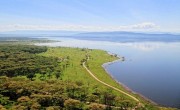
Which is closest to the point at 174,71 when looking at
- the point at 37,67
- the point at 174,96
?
the point at 174,96

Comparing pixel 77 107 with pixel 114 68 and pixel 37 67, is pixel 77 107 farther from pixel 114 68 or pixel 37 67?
pixel 114 68

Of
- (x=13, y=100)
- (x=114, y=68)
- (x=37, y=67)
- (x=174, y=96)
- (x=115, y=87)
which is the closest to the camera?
(x=13, y=100)

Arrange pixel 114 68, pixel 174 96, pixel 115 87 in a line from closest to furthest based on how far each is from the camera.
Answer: pixel 174 96
pixel 115 87
pixel 114 68

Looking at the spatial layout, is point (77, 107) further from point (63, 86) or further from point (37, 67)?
point (37, 67)

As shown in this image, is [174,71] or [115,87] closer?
[115,87]

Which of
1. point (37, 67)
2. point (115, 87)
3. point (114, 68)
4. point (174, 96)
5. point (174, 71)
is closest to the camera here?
point (174, 96)

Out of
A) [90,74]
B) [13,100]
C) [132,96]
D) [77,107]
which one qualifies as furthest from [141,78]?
[13,100]
